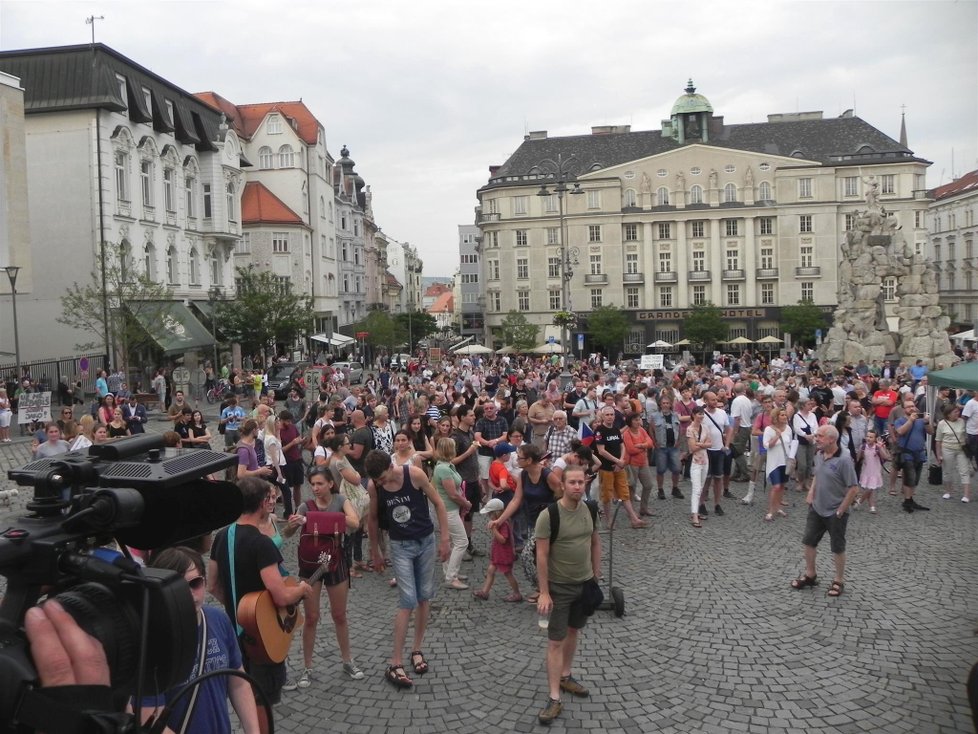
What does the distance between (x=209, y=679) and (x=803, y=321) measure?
6449 cm

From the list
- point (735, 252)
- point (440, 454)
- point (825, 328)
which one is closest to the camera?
point (440, 454)

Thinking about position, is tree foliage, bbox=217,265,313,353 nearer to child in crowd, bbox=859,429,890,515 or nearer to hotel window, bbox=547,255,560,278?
hotel window, bbox=547,255,560,278

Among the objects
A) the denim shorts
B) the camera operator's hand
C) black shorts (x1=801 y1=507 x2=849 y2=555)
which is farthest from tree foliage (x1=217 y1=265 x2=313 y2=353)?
the camera operator's hand

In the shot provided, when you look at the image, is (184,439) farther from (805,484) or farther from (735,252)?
(735,252)

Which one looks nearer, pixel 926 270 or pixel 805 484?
pixel 805 484

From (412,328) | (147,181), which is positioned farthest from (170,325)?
(412,328)

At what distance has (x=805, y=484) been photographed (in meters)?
13.8

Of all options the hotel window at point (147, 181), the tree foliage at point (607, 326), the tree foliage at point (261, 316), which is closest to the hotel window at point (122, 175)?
the hotel window at point (147, 181)

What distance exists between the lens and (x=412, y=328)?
79.1 m

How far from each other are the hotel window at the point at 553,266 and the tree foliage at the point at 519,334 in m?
9.30

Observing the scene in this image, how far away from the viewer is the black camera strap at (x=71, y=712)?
7.09ft

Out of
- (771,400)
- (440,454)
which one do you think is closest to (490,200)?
(771,400)

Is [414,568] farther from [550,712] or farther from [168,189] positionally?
[168,189]

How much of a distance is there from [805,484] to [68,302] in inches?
1052
